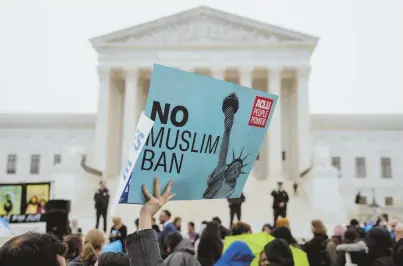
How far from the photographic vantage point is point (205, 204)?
31703 mm

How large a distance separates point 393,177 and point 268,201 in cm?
2434

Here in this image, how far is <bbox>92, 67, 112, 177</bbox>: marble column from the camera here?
42.3 meters

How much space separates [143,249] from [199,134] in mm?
991

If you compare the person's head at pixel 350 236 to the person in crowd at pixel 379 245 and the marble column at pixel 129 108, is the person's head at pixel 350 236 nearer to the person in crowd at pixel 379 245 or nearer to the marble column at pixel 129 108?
the person in crowd at pixel 379 245

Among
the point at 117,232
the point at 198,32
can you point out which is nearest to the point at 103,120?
the point at 198,32

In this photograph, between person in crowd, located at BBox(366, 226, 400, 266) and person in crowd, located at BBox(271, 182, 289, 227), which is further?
person in crowd, located at BBox(271, 182, 289, 227)

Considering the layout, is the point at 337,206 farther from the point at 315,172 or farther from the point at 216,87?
the point at 216,87

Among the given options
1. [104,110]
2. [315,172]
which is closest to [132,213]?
[315,172]

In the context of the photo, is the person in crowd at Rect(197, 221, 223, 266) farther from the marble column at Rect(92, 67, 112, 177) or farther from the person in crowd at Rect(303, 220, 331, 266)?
the marble column at Rect(92, 67, 112, 177)

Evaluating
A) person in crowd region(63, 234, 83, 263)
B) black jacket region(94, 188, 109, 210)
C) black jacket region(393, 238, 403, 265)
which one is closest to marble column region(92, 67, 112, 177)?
black jacket region(94, 188, 109, 210)

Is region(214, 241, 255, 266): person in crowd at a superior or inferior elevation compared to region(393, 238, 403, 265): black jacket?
inferior

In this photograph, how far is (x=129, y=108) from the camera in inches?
1704

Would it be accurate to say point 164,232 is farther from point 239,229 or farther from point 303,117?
point 303,117

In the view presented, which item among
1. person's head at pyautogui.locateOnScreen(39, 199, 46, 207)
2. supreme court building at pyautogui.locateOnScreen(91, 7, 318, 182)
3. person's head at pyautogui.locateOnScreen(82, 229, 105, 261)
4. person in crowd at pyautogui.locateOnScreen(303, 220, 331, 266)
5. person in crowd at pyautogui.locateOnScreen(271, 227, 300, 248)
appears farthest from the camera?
supreme court building at pyautogui.locateOnScreen(91, 7, 318, 182)
